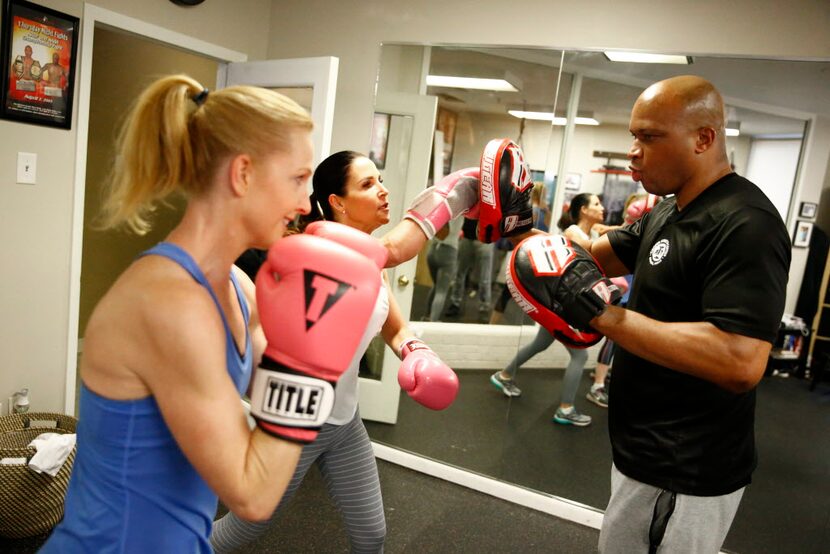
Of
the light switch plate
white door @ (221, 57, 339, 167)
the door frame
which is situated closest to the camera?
the light switch plate

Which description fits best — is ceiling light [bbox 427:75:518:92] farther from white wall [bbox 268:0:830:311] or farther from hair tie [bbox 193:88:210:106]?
hair tie [bbox 193:88:210:106]

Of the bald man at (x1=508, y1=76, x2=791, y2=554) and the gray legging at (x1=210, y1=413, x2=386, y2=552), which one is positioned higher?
the bald man at (x1=508, y1=76, x2=791, y2=554)

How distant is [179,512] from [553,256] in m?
0.94

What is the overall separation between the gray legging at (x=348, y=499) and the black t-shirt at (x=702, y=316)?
2.25ft

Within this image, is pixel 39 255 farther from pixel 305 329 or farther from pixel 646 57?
pixel 646 57

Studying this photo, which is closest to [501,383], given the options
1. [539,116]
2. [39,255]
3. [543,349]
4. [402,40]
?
[543,349]

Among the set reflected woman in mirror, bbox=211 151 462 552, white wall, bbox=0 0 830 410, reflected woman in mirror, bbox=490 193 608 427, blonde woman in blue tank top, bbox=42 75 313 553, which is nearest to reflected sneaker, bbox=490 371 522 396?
reflected woman in mirror, bbox=490 193 608 427

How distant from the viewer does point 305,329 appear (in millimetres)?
811

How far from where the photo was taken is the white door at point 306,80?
2.62 meters

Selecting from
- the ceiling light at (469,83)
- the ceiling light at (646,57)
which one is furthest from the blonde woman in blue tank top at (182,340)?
the ceiling light at (469,83)

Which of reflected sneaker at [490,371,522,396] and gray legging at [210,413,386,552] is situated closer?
gray legging at [210,413,386,552]

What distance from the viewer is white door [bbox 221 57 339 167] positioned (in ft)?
8.59

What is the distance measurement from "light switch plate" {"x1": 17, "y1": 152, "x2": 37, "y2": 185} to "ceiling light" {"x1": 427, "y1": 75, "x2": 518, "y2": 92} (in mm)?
1846

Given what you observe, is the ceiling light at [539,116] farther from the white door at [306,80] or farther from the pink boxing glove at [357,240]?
the pink boxing glove at [357,240]
